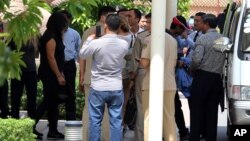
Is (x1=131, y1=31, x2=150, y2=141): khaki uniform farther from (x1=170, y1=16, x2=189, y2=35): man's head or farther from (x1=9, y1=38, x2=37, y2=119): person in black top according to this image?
(x1=9, y1=38, x2=37, y2=119): person in black top

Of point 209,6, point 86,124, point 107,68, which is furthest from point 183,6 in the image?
point 107,68

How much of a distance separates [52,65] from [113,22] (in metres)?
2.07

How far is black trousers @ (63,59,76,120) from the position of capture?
34.7ft

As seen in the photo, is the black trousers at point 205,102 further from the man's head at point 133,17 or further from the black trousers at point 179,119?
the man's head at point 133,17

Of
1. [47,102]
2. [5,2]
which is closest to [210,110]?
[47,102]

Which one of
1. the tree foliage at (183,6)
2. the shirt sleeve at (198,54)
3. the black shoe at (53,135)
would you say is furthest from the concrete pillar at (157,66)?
the tree foliage at (183,6)

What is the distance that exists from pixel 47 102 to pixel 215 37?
9.01 feet

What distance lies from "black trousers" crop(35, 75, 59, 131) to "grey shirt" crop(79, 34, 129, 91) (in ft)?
6.47

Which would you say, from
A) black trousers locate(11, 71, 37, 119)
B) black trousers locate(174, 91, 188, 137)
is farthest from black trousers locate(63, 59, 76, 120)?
black trousers locate(174, 91, 188, 137)

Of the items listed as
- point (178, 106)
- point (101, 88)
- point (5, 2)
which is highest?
point (5, 2)

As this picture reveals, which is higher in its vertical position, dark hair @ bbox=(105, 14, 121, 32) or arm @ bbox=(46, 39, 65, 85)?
dark hair @ bbox=(105, 14, 121, 32)

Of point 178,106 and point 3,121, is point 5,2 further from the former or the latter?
point 178,106

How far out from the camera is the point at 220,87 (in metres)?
9.16

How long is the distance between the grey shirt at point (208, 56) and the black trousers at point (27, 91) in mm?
2597
